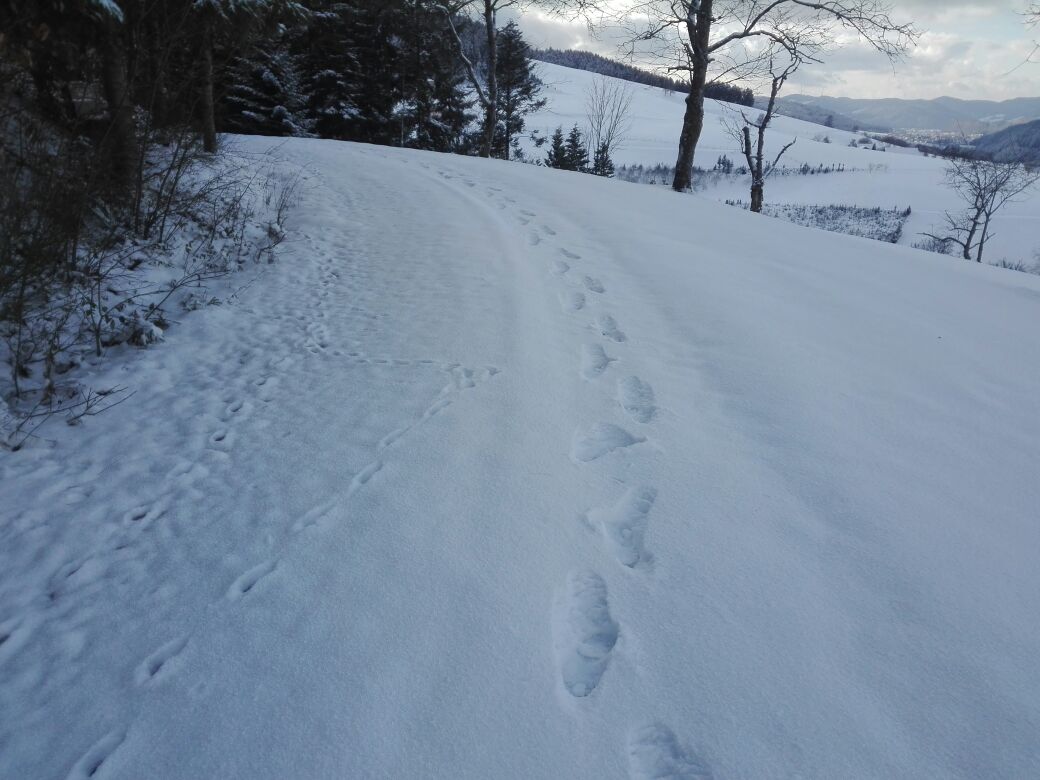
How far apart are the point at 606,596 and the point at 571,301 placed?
2.73 metres

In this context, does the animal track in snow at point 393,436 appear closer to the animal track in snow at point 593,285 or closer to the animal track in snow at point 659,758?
the animal track in snow at point 659,758

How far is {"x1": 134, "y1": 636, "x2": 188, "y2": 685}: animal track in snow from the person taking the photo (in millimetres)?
1526

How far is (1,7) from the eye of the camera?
3.82 meters

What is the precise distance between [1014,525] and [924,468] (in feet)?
1.19

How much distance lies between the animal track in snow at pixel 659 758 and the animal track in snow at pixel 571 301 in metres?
2.94

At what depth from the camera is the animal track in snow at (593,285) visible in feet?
14.3

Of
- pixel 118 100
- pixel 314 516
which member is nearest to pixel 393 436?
pixel 314 516

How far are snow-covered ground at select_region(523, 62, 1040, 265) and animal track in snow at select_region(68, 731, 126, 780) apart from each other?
26078mm

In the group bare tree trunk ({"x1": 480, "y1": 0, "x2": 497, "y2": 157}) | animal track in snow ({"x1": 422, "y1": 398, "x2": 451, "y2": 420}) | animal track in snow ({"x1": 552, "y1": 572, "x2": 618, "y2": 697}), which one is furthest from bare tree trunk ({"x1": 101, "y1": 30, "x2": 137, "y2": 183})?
bare tree trunk ({"x1": 480, "y1": 0, "x2": 497, "y2": 157})

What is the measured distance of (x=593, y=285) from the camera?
14.6 ft

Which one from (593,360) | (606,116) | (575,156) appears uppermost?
(606,116)

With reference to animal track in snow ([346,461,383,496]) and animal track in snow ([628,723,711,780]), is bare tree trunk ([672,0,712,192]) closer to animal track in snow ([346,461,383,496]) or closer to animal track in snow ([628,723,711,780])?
animal track in snow ([346,461,383,496])

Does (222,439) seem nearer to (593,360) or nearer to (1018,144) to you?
(593,360)

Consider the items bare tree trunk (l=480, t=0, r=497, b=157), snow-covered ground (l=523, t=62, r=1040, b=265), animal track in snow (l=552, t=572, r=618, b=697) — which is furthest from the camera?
snow-covered ground (l=523, t=62, r=1040, b=265)
